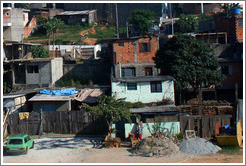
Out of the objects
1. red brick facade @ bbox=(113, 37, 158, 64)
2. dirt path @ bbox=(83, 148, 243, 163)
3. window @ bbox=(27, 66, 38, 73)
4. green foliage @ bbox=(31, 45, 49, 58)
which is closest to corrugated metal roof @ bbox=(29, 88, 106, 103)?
red brick facade @ bbox=(113, 37, 158, 64)

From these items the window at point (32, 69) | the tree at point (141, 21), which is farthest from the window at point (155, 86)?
the tree at point (141, 21)

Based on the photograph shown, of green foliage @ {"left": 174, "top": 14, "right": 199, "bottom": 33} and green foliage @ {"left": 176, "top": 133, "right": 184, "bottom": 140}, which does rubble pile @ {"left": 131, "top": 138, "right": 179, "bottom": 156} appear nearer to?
green foliage @ {"left": 176, "top": 133, "right": 184, "bottom": 140}

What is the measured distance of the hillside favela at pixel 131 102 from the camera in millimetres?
20609

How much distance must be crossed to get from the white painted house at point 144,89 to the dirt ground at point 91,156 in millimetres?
6521

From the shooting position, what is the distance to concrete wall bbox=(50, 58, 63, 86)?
114ft

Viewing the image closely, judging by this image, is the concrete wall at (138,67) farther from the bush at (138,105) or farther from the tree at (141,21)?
the tree at (141,21)

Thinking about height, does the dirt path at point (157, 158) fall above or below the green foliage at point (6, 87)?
below

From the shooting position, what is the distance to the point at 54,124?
25438mm

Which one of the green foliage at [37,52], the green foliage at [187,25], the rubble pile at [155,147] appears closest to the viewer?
the rubble pile at [155,147]

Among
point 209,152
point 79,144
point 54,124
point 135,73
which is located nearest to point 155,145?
point 209,152

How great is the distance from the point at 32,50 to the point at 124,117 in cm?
2090

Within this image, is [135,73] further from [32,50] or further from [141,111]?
[32,50]

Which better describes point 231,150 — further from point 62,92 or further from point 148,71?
point 62,92

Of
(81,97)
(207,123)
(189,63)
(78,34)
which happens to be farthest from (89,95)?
(78,34)
